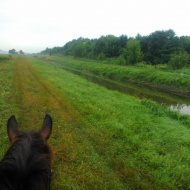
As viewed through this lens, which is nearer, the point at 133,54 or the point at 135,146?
the point at 135,146

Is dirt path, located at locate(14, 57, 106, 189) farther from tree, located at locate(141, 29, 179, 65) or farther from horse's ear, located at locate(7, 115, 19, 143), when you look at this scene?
tree, located at locate(141, 29, 179, 65)

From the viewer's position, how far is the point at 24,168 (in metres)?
1.57

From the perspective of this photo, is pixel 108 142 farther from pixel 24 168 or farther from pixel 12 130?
pixel 24 168

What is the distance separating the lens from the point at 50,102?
31.7ft

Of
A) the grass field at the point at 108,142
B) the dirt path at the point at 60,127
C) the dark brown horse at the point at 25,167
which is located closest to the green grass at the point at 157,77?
the grass field at the point at 108,142

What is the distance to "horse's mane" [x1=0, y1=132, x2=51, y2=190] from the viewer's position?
1488 mm

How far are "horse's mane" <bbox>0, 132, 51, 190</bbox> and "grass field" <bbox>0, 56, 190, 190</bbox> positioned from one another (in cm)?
263

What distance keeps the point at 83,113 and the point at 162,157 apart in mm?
4045

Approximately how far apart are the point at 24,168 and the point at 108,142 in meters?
4.90

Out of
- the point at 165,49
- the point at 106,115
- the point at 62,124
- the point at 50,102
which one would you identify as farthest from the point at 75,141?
the point at 165,49

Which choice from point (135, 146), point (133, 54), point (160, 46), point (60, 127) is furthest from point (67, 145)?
point (160, 46)

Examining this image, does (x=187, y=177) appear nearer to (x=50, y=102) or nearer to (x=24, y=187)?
(x=24, y=187)

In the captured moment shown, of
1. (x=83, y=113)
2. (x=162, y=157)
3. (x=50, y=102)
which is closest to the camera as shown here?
(x=162, y=157)

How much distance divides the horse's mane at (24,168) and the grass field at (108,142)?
8.63 feet
